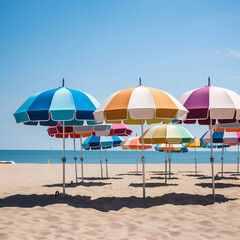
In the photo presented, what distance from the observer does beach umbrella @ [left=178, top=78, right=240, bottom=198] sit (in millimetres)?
7422

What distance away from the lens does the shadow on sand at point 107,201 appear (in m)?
7.41

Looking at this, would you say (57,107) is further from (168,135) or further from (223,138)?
(223,138)

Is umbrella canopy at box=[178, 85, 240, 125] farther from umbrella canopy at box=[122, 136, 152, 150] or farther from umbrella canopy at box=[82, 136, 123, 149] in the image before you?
umbrella canopy at box=[122, 136, 152, 150]

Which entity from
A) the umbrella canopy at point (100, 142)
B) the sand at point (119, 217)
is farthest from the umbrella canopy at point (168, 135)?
the umbrella canopy at point (100, 142)

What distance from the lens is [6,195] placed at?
354 inches

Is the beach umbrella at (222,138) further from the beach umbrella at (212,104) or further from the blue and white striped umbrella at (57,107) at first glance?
the blue and white striped umbrella at (57,107)

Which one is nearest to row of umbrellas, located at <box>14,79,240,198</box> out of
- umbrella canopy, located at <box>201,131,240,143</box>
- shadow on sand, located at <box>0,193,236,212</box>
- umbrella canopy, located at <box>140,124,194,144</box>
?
shadow on sand, located at <box>0,193,236,212</box>

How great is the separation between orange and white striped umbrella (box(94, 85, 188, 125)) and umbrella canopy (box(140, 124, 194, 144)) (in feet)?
Answer: 10.7

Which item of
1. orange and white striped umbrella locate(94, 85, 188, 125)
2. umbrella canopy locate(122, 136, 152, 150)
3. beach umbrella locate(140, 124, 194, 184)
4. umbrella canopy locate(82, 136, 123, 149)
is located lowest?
umbrella canopy locate(122, 136, 152, 150)

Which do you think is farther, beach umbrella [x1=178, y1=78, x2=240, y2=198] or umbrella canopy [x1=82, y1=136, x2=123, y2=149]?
umbrella canopy [x1=82, y1=136, x2=123, y2=149]

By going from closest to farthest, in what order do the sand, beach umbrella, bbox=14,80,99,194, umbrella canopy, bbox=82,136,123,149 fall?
the sand → beach umbrella, bbox=14,80,99,194 → umbrella canopy, bbox=82,136,123,149

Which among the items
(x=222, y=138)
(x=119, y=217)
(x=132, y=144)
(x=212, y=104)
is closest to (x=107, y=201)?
(x=119, y=217)

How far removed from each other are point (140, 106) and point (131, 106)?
0.62 feet

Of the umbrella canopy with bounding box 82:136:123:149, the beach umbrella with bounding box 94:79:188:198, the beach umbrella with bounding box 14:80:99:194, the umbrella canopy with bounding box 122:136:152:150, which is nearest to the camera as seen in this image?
the beach umbrella with bounding box 94:79:188:198
